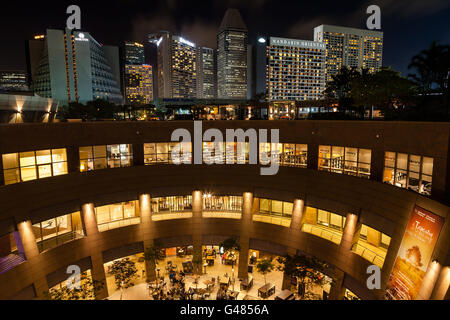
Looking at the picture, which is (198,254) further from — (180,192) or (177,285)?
(180,192)

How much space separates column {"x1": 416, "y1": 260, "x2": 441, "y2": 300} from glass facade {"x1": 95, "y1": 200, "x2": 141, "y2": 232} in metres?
20.6

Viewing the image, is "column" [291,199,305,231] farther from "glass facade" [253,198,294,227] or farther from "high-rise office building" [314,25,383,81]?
"high-rise office building" [314,25,383,81]

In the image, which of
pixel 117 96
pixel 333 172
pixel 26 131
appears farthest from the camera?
pixel 117 96

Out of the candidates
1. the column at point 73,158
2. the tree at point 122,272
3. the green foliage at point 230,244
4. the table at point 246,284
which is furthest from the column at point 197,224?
the column at point 73,158

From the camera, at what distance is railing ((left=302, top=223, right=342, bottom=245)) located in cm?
2238

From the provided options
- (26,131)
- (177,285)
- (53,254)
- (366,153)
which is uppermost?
(26,131)

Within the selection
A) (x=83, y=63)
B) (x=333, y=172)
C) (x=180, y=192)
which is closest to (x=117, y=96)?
(x=83, y=63)

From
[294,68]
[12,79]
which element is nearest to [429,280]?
[294,68]

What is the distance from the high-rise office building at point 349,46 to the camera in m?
168

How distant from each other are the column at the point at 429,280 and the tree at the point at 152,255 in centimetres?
1782

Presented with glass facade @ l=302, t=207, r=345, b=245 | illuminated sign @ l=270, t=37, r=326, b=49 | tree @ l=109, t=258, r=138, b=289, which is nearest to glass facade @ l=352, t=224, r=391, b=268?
glass facade @ l=302, t=207, r=345, b=245

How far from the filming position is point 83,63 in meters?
106

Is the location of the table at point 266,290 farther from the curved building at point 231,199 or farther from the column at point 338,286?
the column at point 338,286

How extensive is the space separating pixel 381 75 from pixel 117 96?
11708cm
